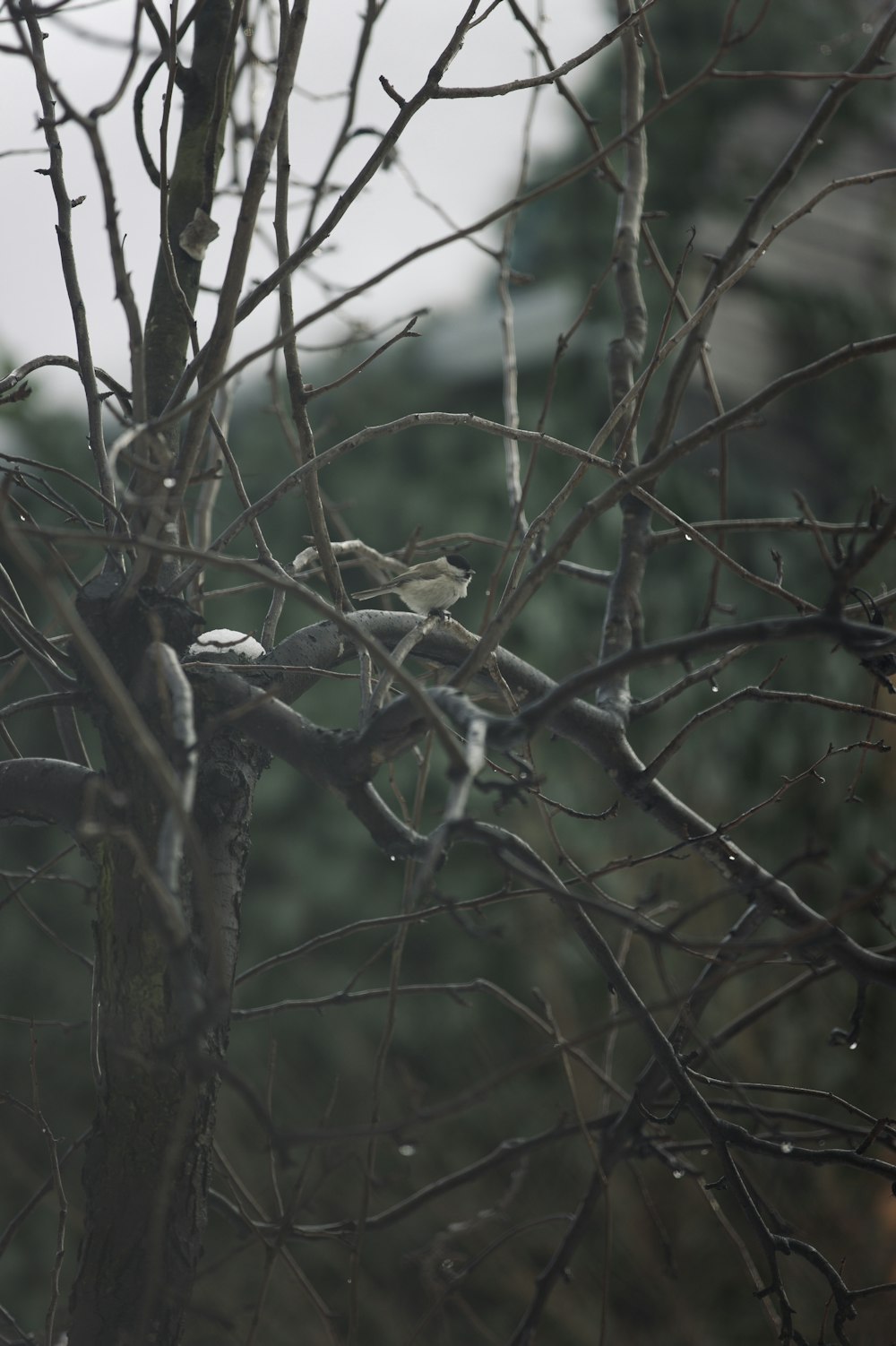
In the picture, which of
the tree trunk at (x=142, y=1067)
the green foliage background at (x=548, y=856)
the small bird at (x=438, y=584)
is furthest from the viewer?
the green foliage background at (x=548, y=856)

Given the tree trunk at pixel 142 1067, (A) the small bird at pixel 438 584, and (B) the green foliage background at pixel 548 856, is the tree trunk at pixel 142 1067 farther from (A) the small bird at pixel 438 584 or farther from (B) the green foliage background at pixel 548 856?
(B) the green foliage background at pixel 548 856

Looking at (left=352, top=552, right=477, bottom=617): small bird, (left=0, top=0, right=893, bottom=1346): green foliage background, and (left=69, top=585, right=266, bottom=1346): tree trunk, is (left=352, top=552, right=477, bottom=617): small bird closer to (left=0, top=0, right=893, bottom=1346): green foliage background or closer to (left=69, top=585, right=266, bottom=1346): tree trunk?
(left=0, top=0, right=893, bottom=1346): green foliage background

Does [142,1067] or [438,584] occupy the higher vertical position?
[438,584]

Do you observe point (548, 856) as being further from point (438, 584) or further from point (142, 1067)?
point (142, 1067)

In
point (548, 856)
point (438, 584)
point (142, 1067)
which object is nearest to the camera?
point (142, 1067)

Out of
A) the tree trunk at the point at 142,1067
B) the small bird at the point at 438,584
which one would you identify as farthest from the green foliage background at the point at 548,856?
the tree trunk at the point at 142,1067

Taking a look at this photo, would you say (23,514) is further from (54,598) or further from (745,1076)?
(745,1076)

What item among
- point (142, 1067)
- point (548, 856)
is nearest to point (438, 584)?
point (548, 856)

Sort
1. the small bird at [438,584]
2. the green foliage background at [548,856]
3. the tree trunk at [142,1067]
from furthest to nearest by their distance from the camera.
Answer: the green foliage background at [548,856] < the small bird at [438,584] < the tree trunk at [142,1067]

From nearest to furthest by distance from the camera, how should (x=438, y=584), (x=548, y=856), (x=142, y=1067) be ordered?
(x=142, y=1067)
(x=438, y=584)
(x=548, y=856)

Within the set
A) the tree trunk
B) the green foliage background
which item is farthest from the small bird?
the tree trunk

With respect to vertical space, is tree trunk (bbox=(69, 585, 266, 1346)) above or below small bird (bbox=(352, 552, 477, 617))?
below

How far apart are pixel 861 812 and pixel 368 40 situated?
5.38 metres

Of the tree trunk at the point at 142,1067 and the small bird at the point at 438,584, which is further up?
the small bird at the point at 438,584
